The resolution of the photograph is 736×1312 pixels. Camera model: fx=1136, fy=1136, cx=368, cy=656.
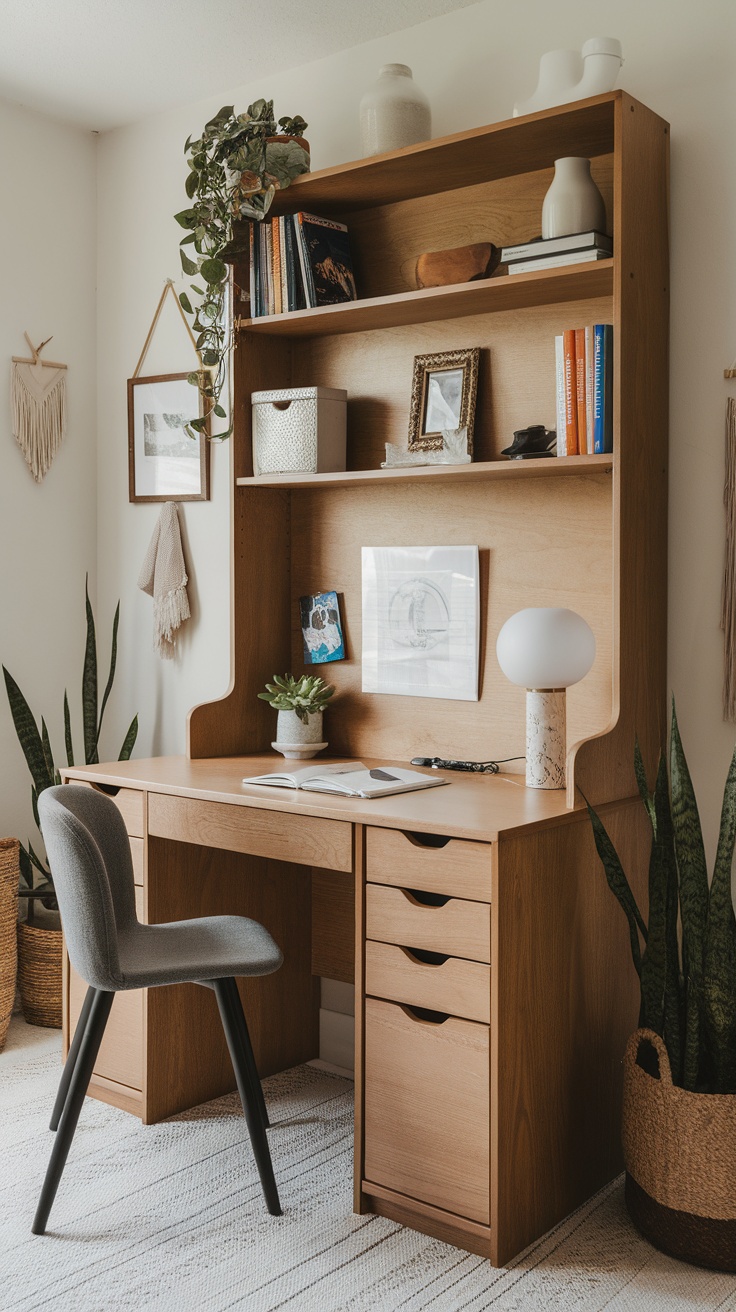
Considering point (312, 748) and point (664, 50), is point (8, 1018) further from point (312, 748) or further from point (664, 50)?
point (664, 50)

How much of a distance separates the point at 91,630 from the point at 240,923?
124 centimetres

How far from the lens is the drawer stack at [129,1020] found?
2580 mm

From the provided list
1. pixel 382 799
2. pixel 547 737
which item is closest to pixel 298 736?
pixel 382 799

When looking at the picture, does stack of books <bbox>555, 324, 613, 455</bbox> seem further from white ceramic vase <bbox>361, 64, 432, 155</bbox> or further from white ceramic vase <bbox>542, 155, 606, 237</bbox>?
white ceramic vase <bbox>361, 64, 432, 155</bbox>

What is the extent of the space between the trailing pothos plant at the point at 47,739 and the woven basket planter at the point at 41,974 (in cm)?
12

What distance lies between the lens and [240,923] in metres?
2.38

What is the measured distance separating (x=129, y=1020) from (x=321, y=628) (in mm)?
1064

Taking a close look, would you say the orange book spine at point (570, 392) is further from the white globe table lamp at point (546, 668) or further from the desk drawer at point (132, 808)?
the desk drawer at point (132, 808)

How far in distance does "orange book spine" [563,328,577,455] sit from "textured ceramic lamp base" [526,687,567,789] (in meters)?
0.50

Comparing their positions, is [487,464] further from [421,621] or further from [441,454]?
[421,621]

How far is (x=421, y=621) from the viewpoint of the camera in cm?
276

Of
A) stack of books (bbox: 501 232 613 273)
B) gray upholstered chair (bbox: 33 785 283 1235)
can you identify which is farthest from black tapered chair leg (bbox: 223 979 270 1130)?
stack of books (bbox: 501 232 613 273)

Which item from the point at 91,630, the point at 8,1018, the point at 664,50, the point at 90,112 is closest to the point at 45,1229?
the point at 8,1018

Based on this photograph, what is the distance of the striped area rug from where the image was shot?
1.91 m
